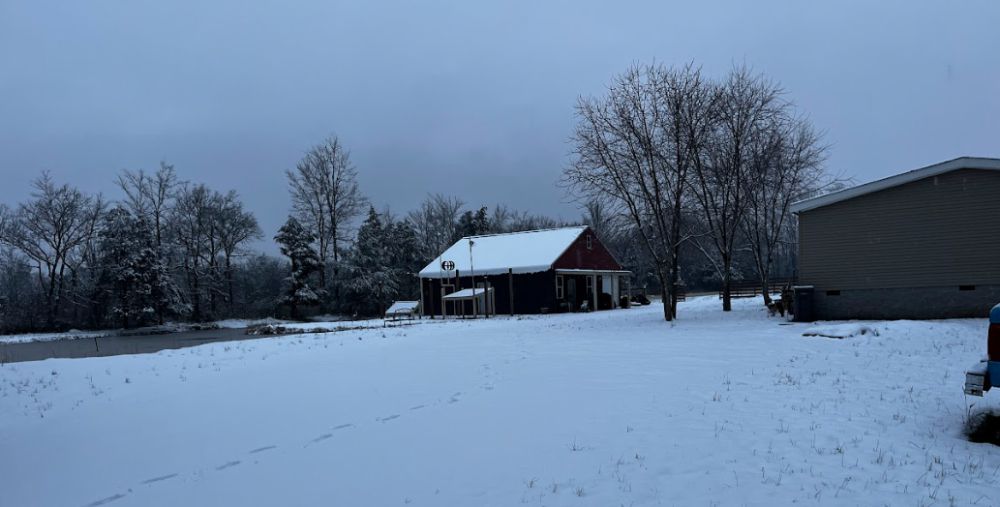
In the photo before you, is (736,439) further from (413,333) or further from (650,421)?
(413,333)

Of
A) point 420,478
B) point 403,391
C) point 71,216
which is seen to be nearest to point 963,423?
point 420,478

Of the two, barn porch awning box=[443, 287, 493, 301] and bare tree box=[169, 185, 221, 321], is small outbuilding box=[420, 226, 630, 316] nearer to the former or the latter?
barn porch awning box=[443, 287, 493, 301]

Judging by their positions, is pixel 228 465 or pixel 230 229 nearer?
pixel 228 465

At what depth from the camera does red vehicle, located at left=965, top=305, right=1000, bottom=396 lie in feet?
19.1

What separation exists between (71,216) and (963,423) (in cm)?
5319

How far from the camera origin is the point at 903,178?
17.5 metres

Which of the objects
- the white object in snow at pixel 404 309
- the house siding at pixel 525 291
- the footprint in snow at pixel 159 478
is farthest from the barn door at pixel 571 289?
the footprint in snow at pixel 159 478

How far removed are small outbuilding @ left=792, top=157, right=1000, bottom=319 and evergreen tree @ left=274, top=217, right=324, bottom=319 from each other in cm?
3615

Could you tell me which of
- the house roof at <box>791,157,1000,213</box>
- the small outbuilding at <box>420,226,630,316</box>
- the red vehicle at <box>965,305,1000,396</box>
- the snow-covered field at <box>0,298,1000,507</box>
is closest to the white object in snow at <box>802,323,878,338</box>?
the snow-covered field at <box>0,298,1000,507</box>

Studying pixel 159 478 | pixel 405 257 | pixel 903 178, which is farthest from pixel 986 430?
pixel 405 257

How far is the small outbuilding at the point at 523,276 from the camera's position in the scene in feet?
109

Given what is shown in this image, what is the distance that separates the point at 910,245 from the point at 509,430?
1617 centimetres

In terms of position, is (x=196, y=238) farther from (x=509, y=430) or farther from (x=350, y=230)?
(x=509, y=430)

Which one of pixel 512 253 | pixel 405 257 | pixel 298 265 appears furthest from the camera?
pixel 405 257
